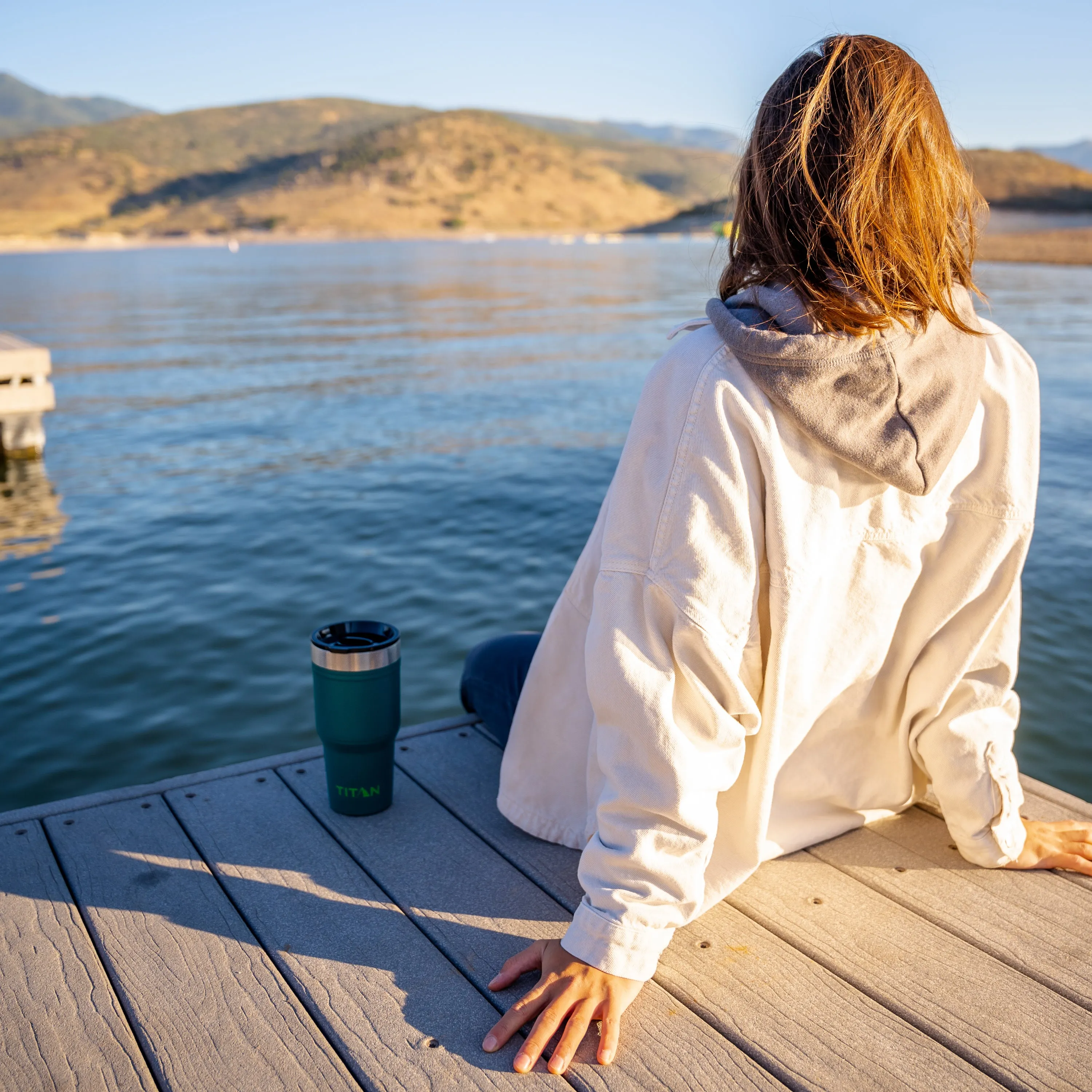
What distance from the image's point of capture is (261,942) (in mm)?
2004

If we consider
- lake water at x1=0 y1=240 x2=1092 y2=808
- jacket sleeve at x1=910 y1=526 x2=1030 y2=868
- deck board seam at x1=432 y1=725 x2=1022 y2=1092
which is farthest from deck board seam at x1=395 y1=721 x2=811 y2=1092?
lake water at x1=0 y1=240 x2=1092 y2=808

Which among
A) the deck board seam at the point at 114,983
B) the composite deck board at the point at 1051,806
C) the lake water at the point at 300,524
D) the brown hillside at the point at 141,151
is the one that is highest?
the brown hillside at the point at 141,151

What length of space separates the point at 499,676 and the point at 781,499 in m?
1.45

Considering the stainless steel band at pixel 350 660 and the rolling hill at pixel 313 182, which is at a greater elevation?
the rolling hill at pixel 313 182

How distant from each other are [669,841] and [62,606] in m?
5.66

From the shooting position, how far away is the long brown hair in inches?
57.4

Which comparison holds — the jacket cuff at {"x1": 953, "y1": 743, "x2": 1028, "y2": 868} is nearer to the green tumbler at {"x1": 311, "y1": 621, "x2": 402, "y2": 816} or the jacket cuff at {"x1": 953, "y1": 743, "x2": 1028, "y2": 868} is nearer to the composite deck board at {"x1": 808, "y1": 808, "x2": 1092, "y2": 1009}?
the composite deck board at {"x1": 808, "y1": 808, "x2": 1092, "y2": 1009}

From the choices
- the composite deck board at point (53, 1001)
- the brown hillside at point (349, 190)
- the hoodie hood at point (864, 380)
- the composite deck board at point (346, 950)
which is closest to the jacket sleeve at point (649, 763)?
the composite deck board at point (346, 950)

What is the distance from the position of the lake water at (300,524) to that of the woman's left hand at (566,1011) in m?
1.59

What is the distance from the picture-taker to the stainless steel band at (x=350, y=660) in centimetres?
238

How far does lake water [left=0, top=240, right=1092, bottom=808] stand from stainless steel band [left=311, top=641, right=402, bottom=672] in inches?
48.6

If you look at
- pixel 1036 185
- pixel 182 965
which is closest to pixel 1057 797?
pixel 182 965

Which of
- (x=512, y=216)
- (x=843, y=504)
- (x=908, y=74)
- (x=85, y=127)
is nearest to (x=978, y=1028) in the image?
(x=843, y=504)

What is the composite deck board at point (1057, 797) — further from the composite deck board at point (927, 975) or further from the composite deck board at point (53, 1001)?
the composite deck board at point (53, 1001)
